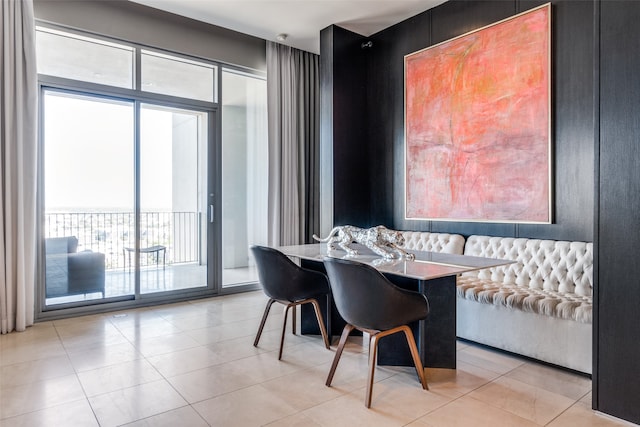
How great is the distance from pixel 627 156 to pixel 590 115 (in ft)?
4.59

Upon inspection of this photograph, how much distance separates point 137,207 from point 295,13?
291 centimetres

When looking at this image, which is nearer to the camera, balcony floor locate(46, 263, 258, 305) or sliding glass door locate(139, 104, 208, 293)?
balcony floor locate(46, 263, 258, 305)

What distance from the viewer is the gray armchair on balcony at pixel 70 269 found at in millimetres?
4082

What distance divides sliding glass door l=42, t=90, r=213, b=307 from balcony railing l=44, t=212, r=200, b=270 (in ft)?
0.03

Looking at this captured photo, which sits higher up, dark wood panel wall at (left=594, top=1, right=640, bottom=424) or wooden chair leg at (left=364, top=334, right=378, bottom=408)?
dark wood panel wall at (left=594, top=1, right=640, bottom=424)

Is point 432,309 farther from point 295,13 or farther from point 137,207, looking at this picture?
point 295,13

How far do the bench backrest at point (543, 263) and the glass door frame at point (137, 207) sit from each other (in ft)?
10.5

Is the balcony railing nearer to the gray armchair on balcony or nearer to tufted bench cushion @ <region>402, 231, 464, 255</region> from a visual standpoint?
the gray armchair on balcony

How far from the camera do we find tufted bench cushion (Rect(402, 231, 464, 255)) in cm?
405

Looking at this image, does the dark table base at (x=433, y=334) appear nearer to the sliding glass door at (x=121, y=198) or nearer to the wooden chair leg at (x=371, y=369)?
the wooden chair leg at (x=371, y=369)

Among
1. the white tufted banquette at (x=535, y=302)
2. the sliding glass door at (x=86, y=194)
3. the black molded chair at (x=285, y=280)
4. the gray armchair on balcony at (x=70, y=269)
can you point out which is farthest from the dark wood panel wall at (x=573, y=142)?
the gray armchair on balcony at (x=70, y=269)

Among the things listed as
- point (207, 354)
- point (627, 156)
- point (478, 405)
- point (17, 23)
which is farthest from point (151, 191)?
point (627, 156)

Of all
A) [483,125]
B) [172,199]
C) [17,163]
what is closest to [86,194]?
[17,163]

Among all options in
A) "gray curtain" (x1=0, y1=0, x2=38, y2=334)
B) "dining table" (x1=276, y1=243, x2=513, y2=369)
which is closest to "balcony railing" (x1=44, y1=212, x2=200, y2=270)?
"gray curtain" (x1=0, y1=0, x2=38, y2=334)
